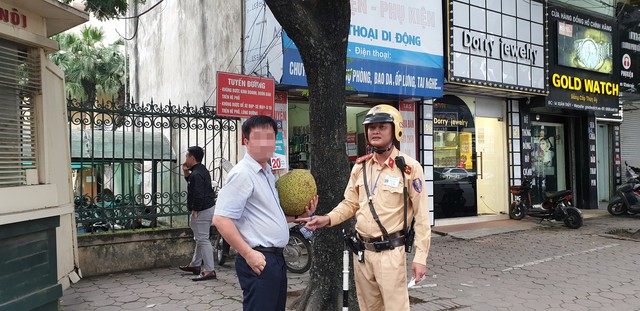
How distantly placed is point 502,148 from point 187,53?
26.0 feet

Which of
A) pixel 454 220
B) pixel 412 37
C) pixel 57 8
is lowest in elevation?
pixel 454 220

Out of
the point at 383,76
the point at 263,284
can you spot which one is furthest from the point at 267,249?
the point at 383,76

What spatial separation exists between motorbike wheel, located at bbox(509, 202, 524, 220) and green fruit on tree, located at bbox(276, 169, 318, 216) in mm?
9342

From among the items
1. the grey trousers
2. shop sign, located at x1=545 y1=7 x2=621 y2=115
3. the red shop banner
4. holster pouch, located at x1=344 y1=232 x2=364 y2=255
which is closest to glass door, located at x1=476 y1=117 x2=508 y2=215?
shop sign, located at x1=545 y1=7 x2=621 y2=115

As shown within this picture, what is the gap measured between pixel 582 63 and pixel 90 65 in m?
19.6

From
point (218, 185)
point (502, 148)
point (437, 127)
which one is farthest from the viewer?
point (502, 148)

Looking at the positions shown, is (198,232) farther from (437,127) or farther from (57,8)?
(437,127)

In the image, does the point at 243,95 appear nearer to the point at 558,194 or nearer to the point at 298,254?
the point at 298,254

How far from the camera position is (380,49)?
8500 millimetres

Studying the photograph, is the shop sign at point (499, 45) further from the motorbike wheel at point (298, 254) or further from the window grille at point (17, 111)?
the window grille at point (17, 111)

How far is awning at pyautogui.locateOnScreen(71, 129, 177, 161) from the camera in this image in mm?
6621

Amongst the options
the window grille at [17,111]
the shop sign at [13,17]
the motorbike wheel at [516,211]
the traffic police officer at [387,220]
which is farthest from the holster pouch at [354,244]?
the motorbike wheel at [516,211]

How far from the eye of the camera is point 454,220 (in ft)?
34.0

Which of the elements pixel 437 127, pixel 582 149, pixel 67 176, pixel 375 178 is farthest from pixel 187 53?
pixel 582 149
